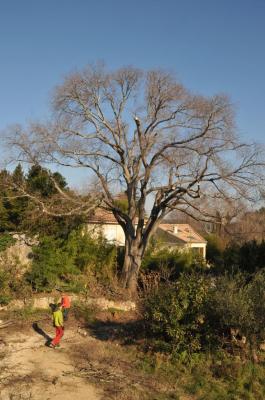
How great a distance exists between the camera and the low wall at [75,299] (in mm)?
15672

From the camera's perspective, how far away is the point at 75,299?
17.1m

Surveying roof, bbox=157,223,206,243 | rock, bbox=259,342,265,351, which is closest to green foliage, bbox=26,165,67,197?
rock, bbox=259,342,265,351

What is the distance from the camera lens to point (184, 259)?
75.3 feet

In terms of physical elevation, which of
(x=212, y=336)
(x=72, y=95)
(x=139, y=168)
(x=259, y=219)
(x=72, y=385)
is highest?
(x=72, y=95)

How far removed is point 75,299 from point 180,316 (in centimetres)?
711

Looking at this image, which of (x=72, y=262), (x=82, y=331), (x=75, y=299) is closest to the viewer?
(x=82, y=331)

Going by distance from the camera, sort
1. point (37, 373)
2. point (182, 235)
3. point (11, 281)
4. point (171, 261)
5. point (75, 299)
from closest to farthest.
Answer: point (37, 373), point (11, 281), point (75, 299), point (171, 261), point (182, 235)

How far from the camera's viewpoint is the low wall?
15.7 meters

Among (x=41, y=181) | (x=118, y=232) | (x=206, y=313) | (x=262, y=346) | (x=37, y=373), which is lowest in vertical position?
(x=37, y=373)

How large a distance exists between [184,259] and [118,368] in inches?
512

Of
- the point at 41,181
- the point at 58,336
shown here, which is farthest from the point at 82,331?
the point at 41,181

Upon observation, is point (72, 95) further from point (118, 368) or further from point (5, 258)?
point (118, 368)

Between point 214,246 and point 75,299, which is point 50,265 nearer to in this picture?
point 75,299

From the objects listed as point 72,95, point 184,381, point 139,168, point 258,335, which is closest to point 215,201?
point 139,168
